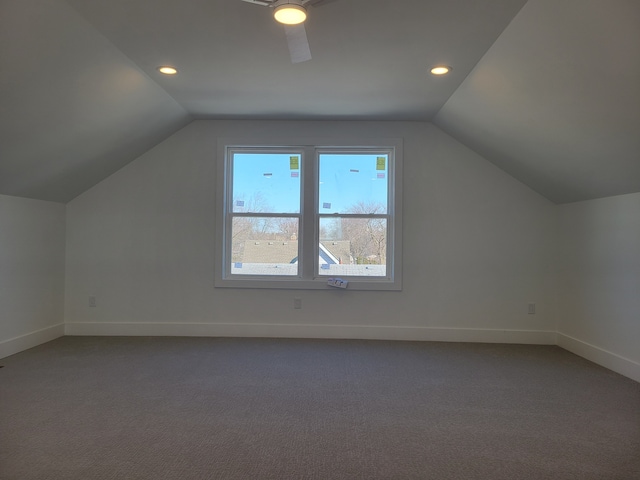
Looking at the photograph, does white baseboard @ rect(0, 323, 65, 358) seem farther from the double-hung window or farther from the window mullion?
the window mullion

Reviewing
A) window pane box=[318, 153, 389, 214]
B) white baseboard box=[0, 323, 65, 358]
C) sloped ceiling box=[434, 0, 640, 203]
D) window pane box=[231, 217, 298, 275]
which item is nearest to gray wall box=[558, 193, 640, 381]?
sloped ceiling box=[434, 0, 640, 203]

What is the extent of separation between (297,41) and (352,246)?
2.82m

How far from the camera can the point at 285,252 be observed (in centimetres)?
464

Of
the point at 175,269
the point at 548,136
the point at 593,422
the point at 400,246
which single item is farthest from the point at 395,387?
the point at 175,269

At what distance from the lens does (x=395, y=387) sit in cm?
306

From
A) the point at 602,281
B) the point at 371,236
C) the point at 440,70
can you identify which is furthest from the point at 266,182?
the point at 602,281

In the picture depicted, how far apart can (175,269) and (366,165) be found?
2542 millimetres

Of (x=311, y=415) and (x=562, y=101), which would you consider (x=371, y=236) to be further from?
(x=311, y=415)

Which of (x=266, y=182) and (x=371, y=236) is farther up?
(x=266, y=182)

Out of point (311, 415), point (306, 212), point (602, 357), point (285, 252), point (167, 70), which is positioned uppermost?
point (167, 70)

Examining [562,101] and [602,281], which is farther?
[602,281]

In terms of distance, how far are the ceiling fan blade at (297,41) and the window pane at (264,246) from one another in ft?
8.36

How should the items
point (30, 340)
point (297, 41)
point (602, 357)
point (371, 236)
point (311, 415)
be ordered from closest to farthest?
point (297, 41), point (311, 415), point (602, 357), point (30, 340), point (371, 236)

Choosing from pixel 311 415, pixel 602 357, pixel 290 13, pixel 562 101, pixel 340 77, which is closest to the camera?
pixel 290 13
